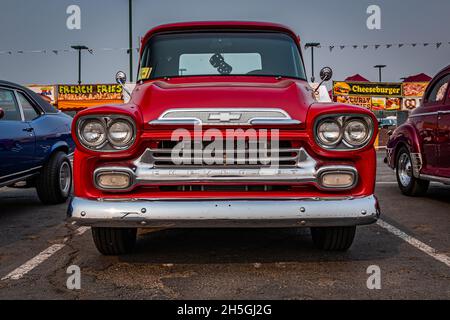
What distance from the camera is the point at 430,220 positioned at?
17.6 ft

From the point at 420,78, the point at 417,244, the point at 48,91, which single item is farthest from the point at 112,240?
the point at 420,78

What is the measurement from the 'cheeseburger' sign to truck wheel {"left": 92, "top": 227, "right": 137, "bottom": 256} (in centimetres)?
2444

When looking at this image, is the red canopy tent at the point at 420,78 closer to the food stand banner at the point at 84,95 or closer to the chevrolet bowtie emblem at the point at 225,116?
the food stand banner at the point at 84,95

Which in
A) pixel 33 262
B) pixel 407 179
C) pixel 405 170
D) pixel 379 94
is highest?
pixel 379 94

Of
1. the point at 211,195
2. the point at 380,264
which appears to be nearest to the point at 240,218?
the point at 211,195

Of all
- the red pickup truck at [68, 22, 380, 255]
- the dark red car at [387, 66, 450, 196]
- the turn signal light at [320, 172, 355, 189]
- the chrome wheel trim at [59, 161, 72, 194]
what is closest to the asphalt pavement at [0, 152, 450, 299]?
the red pickup truck at [68, 22, 380, 255]

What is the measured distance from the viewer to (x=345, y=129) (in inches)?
134

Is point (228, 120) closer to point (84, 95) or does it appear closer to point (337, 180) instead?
point (337, 180)

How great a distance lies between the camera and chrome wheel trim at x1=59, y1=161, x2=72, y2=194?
6.74m

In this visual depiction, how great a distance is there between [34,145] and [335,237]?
3.90 metres
